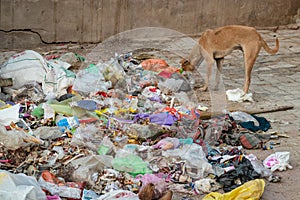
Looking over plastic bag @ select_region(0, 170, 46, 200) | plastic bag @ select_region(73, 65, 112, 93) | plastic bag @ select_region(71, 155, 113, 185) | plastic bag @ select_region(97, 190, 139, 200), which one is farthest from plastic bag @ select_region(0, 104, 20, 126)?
plastic bag @ select_region(97, 190, 139, 200)

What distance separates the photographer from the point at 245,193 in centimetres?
570

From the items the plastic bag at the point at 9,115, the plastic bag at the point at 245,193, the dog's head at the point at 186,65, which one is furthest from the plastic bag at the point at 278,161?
the plastic bag at the point at 9,115

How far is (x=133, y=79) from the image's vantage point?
8.61 meters

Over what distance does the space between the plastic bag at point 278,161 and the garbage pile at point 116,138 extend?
1 cm

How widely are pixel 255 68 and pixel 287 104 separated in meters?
1.73

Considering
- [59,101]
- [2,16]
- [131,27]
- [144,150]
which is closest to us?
[144,150]

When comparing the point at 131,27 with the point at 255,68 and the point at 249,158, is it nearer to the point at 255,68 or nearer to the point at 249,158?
the point at 255,68

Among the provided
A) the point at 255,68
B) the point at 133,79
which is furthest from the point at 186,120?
the point at 255,68

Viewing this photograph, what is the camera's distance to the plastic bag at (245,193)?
5648mm

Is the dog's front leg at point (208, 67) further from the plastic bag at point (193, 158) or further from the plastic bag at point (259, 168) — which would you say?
the plastic bag at point (259, 168)

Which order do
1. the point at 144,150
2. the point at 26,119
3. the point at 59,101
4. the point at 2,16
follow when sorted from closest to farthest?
the point at 144,150
the point at 26,119
the point at 59,101
the point at 2,16

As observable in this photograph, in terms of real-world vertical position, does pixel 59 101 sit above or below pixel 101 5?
→ below

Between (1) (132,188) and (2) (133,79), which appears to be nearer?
(1) (132,188)

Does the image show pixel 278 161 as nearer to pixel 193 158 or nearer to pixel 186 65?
A: pixel 193 158
